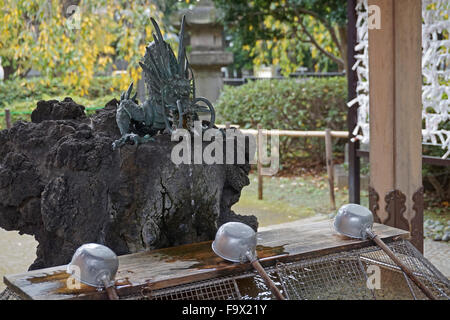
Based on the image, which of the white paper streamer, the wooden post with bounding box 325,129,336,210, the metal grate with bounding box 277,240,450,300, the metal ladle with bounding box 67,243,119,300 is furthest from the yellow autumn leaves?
the metal ladle with bounding box 67,243,119,300

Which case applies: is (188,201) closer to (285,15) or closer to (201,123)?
(201,123)

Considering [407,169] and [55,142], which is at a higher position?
[55,142]

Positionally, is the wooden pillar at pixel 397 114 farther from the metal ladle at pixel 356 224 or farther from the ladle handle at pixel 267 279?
the ladle handle at pixel 267 279

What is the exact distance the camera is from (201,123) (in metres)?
3.35

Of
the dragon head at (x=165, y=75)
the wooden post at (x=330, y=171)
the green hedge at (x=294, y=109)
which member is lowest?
the wooden post at (x=330, y=171)

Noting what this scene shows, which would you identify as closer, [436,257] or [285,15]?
[436,257]

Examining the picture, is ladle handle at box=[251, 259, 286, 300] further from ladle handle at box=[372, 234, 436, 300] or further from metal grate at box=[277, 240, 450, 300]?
ladle handle at box=[372, 234, 436, 300]

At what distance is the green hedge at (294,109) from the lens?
376 inches

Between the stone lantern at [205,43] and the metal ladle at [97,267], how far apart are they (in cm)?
Answer: 715

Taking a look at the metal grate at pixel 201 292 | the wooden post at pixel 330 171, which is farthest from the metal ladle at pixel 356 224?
the wooden post at pixel 330 171

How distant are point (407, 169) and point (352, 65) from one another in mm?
2096
